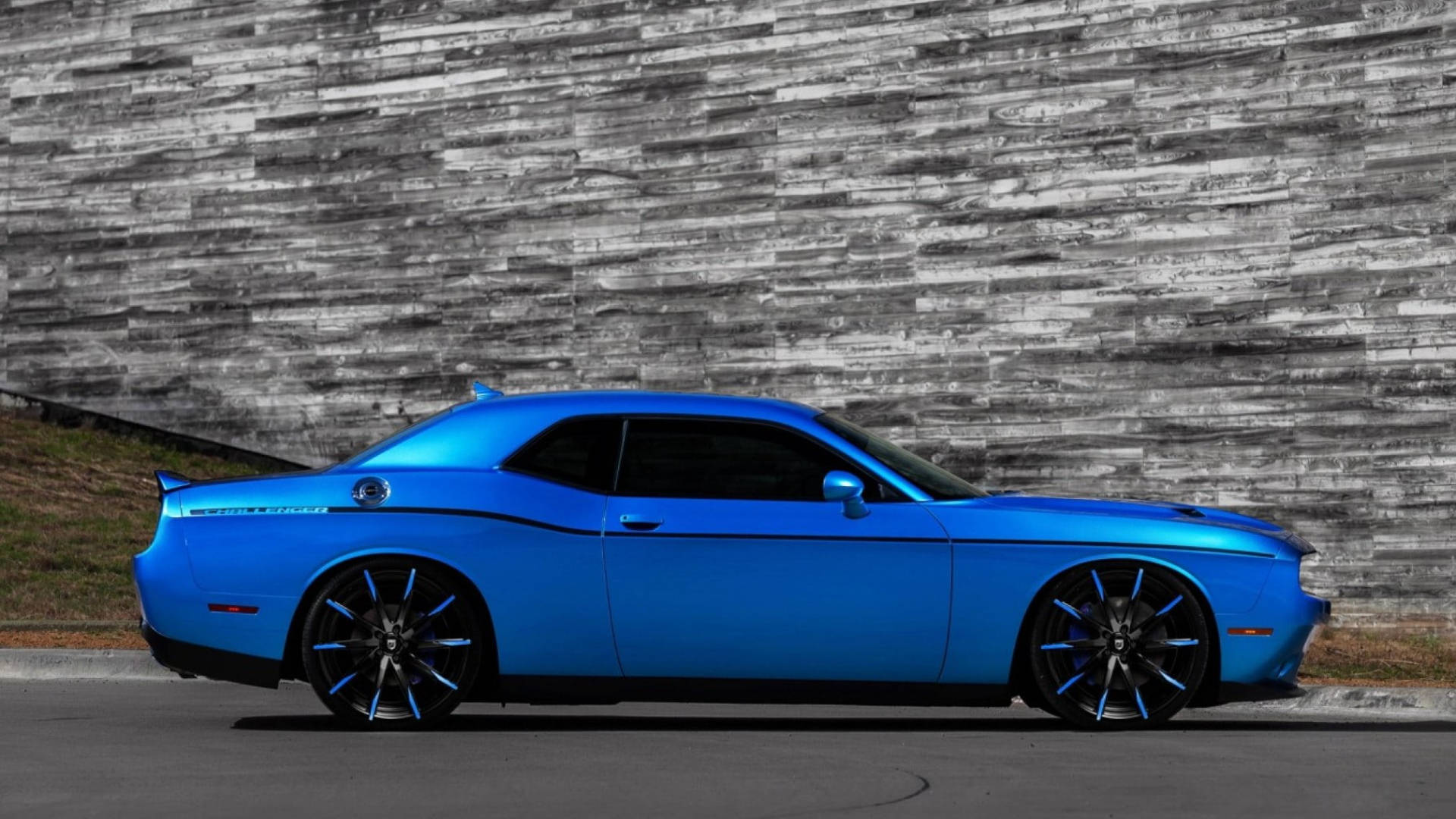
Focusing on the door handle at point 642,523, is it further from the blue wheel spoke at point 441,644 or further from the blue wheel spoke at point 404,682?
the blue wheel spoke at point 404,682

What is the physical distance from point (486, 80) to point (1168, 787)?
41.5ft

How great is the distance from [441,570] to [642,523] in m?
0.85

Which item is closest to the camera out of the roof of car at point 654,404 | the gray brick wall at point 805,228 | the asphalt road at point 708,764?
the asphalt road at point 708,764

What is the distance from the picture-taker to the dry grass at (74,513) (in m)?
14.0

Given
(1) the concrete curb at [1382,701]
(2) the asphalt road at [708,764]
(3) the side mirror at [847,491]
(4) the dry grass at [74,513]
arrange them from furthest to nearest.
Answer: (4) the dry grass at [74,513], (1) the concrete curb at [1382,701], (3) the side mirror at [847,491], (2) the asphalt road at [708,764]

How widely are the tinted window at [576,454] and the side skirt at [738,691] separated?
80 centimetres

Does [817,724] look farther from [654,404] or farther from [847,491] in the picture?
[654,404]

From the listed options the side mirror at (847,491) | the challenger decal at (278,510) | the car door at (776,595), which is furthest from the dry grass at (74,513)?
the side mirror at (847,491)

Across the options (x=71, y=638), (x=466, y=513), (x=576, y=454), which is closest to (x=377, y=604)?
(x=466, y=513)

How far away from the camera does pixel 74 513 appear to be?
17.2m

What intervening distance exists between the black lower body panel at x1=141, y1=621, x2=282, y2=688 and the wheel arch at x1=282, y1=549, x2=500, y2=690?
89mm

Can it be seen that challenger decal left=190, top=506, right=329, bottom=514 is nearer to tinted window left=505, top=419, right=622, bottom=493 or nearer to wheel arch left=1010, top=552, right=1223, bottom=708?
tinted window left=505, top=419, right=622, bottom=493

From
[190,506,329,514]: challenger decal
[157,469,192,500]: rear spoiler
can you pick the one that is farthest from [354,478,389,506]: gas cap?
[157,469,192,500]: rear spoiler

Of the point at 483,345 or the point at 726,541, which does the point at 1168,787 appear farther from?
the point at 483,345
